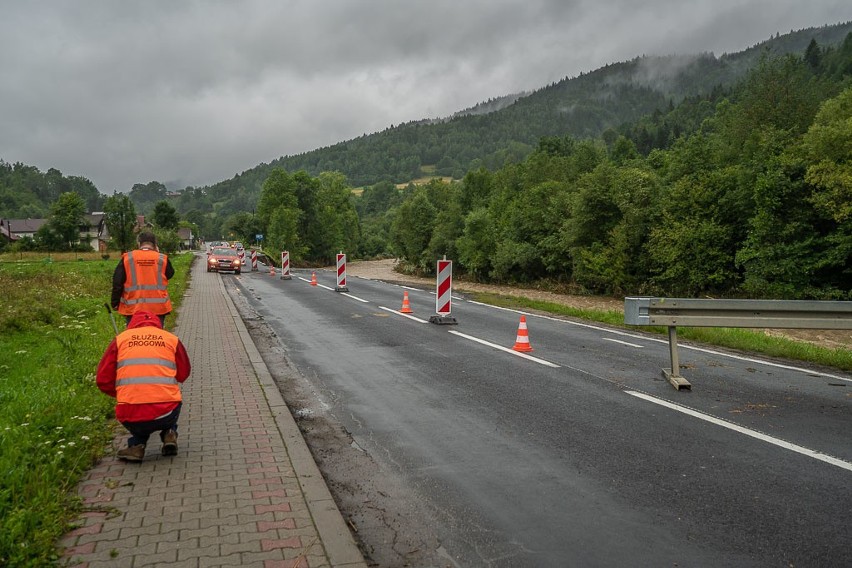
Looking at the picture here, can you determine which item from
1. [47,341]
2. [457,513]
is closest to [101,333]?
[47,341]

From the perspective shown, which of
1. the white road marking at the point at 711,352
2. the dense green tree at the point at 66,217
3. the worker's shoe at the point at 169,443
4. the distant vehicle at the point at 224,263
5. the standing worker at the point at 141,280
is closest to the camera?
the worker's shoe at the point at 169,443

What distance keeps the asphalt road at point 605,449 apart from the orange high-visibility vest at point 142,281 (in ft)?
7.74

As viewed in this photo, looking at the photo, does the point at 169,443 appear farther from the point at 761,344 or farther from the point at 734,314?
the point at 761,344

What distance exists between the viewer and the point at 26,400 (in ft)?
21.1

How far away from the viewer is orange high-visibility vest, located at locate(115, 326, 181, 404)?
15.9 feet

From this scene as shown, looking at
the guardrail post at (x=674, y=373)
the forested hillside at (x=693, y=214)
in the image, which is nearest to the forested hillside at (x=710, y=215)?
the forested hillside at (x=693, y=214)

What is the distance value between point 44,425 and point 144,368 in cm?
157

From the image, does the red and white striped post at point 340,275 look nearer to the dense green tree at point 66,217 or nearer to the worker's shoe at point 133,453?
the worker's shoe at point 133,453

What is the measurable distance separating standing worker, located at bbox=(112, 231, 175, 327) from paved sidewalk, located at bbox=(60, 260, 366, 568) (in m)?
1.39

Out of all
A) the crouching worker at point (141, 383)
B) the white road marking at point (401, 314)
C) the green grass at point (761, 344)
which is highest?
the crouching worker at point (141, 383)

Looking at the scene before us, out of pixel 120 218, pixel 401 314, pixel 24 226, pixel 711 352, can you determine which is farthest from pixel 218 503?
pixel 24 226

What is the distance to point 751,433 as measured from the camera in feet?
19.0

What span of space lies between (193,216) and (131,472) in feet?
687

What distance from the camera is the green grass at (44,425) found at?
11.9 feet
